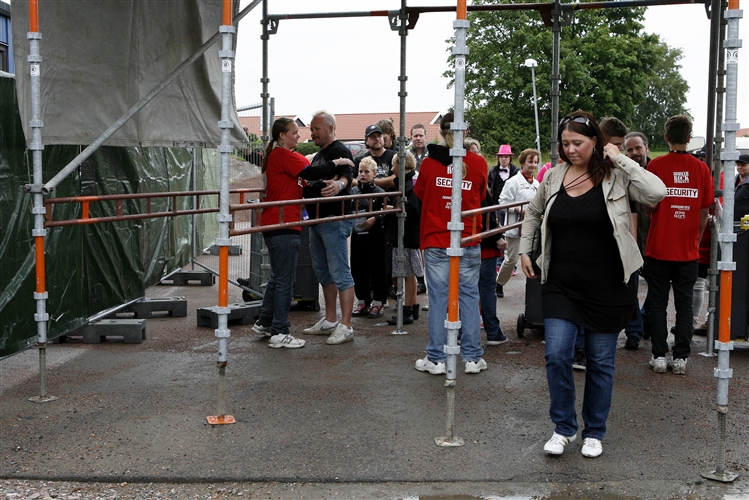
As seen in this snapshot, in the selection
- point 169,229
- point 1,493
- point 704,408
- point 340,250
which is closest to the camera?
point 1,493

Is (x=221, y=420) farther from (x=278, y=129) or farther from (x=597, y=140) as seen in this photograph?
(x=278, y=129)

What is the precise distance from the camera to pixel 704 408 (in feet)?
19.4

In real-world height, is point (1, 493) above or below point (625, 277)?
below

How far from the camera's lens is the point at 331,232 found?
771cm

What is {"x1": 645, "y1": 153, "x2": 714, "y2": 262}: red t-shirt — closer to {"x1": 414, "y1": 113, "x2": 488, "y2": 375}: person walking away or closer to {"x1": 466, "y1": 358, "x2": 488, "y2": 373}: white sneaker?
{"x1": 414, "y1": 113, "x2": 488, "y2": 375}: person walking away

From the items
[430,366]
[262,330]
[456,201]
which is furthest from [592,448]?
[262,330]

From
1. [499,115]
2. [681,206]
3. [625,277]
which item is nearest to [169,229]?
[681,206]

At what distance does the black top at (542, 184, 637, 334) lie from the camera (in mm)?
4801

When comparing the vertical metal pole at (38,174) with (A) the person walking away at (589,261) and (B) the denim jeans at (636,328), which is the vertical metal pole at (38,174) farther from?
(B) the denim jeans at (636,328)

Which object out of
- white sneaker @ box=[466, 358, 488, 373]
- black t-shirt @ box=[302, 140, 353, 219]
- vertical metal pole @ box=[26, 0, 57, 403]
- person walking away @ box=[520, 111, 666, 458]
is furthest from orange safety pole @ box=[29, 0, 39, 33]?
white sneaker @ box=[466, 358, 488, 373]

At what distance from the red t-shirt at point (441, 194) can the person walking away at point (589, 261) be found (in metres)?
1.57

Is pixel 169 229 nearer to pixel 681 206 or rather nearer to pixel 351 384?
pixel 351 384

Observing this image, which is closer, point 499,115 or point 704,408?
point 704,408

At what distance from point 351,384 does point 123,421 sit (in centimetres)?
170
